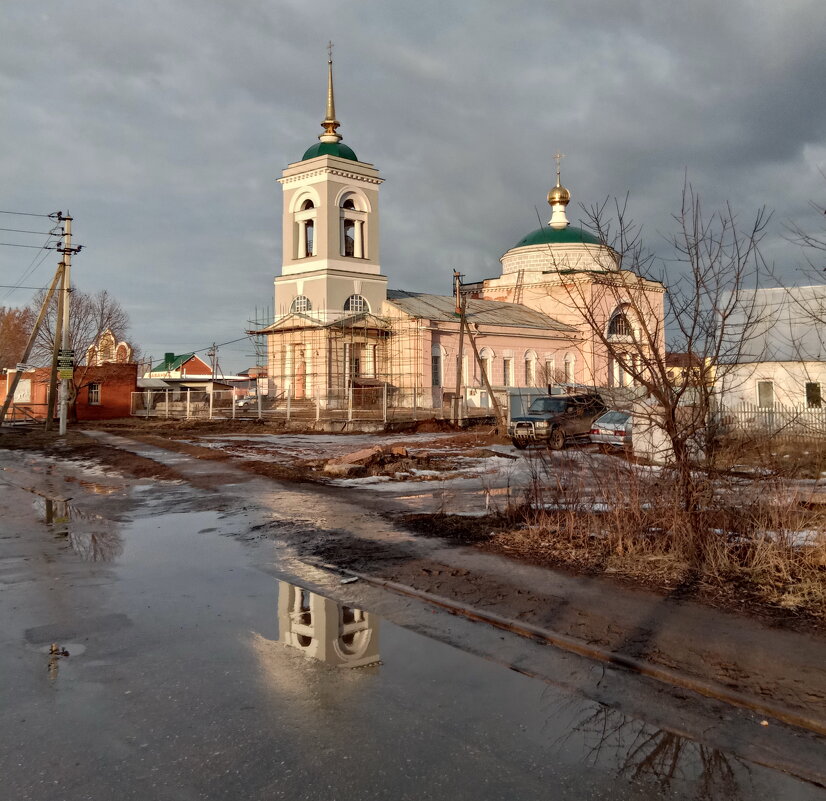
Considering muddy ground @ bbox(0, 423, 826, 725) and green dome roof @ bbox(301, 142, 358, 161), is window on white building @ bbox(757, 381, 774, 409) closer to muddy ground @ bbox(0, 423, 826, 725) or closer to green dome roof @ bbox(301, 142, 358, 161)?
muddy ground @ bbox(0, 423, 826, 725)

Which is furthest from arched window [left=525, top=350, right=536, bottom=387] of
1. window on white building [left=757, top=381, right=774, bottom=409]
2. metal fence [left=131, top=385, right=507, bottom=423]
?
window on white building [left=757, top=381, right=774, bottom=409]

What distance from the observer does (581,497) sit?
928cm

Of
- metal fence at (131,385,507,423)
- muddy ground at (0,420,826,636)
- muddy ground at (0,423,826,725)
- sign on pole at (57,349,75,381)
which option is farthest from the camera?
metal fence at (131,385,507,423)

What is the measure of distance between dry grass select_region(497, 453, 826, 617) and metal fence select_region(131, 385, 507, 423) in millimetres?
21041

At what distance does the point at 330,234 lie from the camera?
4341 cm

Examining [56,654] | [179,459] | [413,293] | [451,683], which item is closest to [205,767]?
[451,683]

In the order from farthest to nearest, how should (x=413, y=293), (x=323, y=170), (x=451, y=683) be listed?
(x=413, y=293) → (x=323, y=170) → (x=451, y=683)

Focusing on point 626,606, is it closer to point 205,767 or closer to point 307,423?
point 205,767

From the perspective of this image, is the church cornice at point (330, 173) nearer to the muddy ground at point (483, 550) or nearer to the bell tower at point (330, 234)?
the bell tower at point (330, 234)

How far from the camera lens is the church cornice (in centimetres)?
4341

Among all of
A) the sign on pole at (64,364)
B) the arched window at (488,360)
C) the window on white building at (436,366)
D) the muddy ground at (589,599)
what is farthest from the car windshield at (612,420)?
the arched window at (488,360)

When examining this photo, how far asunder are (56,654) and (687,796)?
406cm

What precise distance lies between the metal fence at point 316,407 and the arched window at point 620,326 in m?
21.0

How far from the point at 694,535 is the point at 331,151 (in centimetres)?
4172
